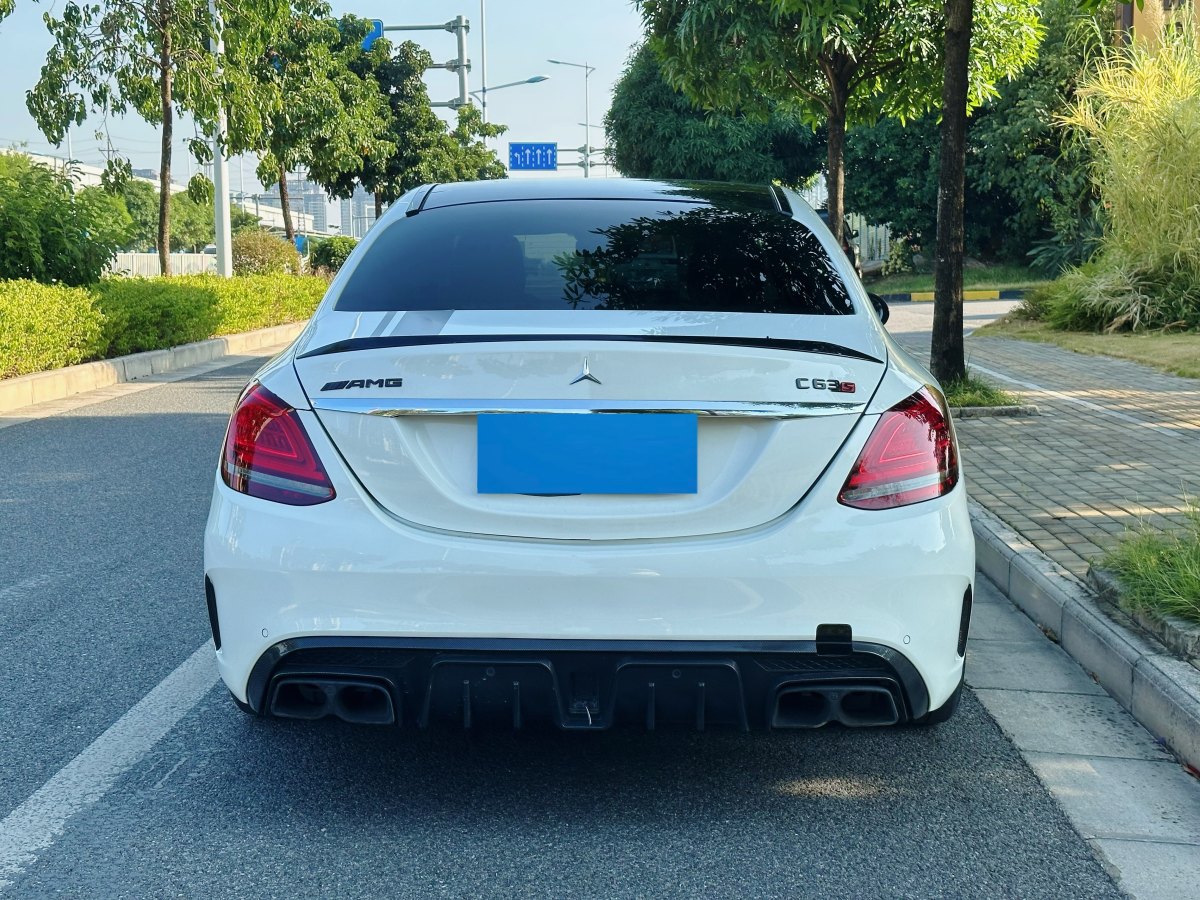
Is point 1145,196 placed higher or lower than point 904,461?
higher

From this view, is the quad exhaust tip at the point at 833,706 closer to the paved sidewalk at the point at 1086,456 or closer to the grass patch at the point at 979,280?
the paved sidewalk at the point at 1086,456

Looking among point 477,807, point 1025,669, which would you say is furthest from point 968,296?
point 477,807

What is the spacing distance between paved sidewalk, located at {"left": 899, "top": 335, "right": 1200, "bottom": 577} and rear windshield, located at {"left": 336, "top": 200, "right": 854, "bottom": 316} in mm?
2142

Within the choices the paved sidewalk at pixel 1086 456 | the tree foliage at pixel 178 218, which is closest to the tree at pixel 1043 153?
the paved sidewalk at pixel 1086 456

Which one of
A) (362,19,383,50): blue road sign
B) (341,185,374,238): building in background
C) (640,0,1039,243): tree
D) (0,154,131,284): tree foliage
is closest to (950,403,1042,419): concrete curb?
(640,0,1039,243): tree

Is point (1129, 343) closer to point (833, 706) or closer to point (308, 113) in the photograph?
point (833, 706)

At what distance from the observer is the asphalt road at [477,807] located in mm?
2857

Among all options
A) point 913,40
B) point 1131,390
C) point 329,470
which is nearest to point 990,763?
point 329,470

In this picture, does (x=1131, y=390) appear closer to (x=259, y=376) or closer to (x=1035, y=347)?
(x=1035, y=347)

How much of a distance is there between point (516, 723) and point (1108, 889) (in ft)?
4.23

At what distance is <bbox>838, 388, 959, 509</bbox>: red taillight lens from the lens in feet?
9.64

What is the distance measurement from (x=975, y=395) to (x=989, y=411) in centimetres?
23

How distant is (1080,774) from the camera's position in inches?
136

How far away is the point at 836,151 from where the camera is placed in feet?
50.4
